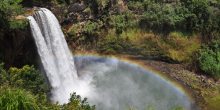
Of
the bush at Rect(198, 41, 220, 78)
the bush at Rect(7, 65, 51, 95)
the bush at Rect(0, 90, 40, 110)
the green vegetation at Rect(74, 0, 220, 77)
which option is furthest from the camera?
the green vegetation at Rect(74, 0, 220, 77)

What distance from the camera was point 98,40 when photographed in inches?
740

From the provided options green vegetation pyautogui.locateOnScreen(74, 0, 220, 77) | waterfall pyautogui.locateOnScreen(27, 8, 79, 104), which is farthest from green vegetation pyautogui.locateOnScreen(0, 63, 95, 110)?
green vegetation pyautogui.locateOnScreen(74, 0, 220, 77)

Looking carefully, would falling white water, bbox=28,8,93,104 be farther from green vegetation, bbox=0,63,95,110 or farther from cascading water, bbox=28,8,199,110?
green vegetation, bbox=0,63,95,110

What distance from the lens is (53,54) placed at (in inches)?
526

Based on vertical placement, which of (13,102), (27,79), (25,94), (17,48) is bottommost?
(27,79)

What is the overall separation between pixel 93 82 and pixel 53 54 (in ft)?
16.6

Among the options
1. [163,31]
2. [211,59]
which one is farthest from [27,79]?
[211,59]

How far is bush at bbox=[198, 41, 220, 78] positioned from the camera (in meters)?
15.2

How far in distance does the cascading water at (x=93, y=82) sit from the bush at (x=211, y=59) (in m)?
4.81

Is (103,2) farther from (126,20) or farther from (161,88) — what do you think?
(161,88)

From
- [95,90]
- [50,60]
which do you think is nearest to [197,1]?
[95,90]

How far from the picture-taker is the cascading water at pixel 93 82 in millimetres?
12125

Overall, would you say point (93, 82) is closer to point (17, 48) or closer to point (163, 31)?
point (17, 48)

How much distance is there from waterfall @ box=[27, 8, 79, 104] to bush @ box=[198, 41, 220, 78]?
14.4 metres
